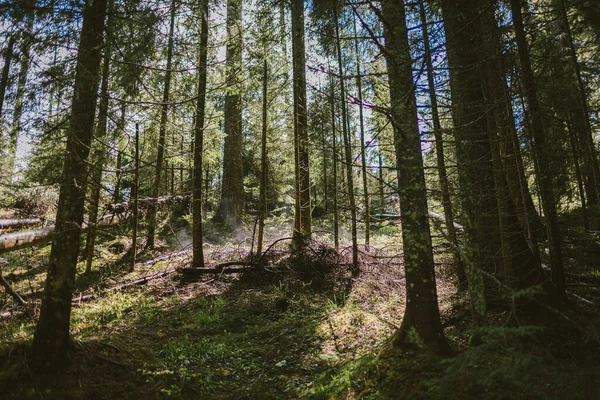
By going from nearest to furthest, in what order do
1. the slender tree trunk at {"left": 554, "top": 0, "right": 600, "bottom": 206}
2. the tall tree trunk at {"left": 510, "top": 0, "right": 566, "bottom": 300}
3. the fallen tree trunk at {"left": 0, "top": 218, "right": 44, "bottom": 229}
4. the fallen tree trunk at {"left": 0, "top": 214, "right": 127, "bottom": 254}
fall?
the tall tree trunk at {"left": 510, "top": 0, "right": 566, "bottom": 300}, the slender tree trunk at {"left": 554, "top": 0, "right": 600, "bottom": 206}, the fallen tree trunk at {"left": 0, "top": 214, "right": 127, "bottom": 254}, the fallen tree trunk at {"left": 0, "top": 218, "right": 44, "bottom": 229}

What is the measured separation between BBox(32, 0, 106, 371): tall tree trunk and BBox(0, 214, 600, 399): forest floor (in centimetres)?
33

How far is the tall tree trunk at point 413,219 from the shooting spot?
4.27 metres

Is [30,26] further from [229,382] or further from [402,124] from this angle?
[229,382]

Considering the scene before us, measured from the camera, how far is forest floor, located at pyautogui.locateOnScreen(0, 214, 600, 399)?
10.4 ft

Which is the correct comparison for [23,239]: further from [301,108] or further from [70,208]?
[301,108]

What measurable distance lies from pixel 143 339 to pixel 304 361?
318cm

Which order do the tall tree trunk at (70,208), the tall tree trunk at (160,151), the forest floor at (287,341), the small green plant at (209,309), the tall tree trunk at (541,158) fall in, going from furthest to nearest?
1. the tall tree trunk at (160,151)
2. the small green plant at (209,309)
3. the tall tree trunk at (541,158)
4. the tall tree trunk at (70,208)
5. the forest floor at (287,341)

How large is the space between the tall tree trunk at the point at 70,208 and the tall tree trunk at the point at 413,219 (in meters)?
4.16

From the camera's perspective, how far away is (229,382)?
5.30 m

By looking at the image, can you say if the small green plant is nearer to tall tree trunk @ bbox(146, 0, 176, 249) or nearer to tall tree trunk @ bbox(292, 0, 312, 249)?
tall tree trunk @ bbox(292, 0, 312, 249)

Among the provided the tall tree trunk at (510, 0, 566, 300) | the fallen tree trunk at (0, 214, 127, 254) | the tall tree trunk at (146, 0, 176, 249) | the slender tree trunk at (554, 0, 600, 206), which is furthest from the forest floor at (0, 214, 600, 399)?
the slender tree trunk at (554, 0, 600, 206)

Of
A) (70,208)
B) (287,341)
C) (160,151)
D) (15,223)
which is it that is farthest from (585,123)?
(15,223)

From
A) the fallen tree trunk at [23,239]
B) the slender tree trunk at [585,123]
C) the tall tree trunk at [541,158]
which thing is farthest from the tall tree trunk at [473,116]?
the fallen tree trunk at [23,239]

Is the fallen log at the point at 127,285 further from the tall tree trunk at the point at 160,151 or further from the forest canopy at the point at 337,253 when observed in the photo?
the tall tree trunk at the point at 160,151
